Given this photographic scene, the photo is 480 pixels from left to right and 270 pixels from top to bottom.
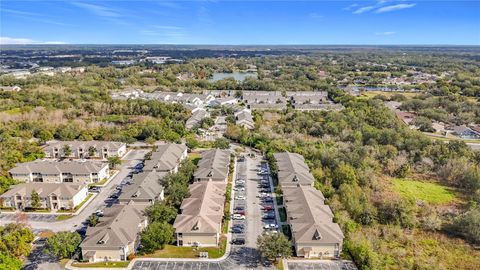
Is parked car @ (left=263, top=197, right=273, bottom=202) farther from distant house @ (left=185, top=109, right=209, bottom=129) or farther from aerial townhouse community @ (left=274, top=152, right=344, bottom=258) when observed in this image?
distant house @ (left=185, top=109, right=209, bottom=129)

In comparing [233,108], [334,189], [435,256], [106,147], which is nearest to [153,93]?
[233,108]

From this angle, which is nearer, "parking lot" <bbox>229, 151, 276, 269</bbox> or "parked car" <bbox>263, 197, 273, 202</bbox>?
"parking lot" <bbox>229, 151, 276, 269</bbox>

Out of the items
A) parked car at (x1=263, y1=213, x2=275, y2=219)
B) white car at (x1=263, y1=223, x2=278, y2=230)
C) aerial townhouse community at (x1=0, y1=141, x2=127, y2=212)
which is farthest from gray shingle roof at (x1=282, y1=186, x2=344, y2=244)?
aerial townhouse community at (x1=0, y1=141, x2=127, y2=212)

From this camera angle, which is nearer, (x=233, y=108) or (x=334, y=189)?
(x=334, y=189)

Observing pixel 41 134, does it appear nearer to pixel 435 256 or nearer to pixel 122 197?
pixel 122 197

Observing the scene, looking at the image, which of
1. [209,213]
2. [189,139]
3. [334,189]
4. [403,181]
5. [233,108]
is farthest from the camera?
[233,108]
